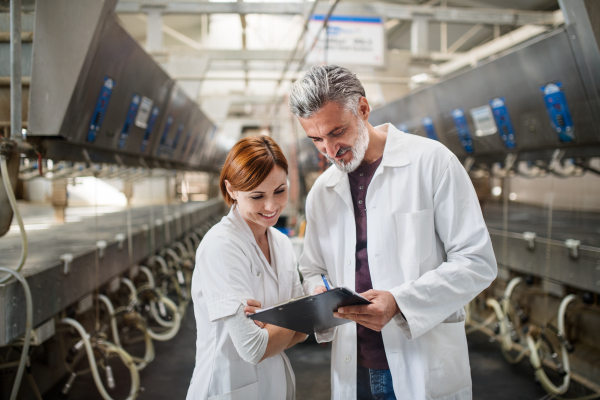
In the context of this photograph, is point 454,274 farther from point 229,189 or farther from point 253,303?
point 229,189

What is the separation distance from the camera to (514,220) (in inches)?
195

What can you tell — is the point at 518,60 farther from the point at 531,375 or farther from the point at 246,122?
the point at 246,122

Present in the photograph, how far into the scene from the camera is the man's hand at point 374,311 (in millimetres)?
1079

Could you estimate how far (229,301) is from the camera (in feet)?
3.73

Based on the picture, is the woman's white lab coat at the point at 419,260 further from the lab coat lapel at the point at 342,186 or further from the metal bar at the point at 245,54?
the metal bar at the point at 245,54

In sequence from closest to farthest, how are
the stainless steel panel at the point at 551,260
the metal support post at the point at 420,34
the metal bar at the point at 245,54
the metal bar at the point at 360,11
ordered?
1. the stainless steel panel at the point at 551,260
2. the metal bar at the point at 360,11
3. the metal support post at the point at 420,34
4. the metal bar at the point at 245,54

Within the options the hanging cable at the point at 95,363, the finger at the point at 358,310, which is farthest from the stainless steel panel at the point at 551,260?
the hanging cable at the point at 95,363

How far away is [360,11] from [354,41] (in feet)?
1.33

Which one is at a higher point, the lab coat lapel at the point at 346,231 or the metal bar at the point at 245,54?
the metal bar at the point at 245,54

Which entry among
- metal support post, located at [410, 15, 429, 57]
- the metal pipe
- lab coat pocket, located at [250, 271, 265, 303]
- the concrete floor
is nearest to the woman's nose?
lab coat pocket, located at [250, 271, 265, 303]

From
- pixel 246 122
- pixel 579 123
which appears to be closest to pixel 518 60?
pixel 579 123

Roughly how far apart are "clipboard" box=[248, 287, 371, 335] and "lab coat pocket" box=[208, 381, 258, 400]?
239 millimetres

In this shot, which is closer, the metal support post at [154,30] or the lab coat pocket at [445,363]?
the lab coat pocket at [445,363]

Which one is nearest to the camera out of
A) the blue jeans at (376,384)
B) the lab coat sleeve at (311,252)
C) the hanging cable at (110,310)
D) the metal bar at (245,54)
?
the blue jeans at (376,384)
